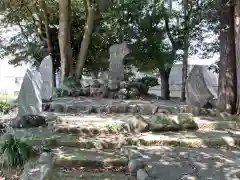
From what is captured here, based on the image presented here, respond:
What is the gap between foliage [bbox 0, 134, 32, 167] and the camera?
4332 mm

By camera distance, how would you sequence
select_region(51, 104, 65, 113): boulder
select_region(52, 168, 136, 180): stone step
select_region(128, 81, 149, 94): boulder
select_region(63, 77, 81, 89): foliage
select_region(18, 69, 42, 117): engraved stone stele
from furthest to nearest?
select_region(63, 77, 81, 89): foliage → select_region(128, 81, 149, 94): boulder → select_region(51, 104, 65, 113): boulder → select_region(18, 69, 42, 117): engraved stone stele → select_region(52, 168, 136, 180): stone step

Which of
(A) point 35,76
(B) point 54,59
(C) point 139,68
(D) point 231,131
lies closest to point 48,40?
(B) point 54,59

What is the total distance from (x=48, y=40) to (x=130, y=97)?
6675 millimetres

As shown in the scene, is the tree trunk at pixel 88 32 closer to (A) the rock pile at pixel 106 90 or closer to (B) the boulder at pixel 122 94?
(A) the rock pile at pixel 106 90

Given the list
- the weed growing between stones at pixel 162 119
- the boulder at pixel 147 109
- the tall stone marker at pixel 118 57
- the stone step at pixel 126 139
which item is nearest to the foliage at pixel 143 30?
the tall stone marker at pixel 118 57

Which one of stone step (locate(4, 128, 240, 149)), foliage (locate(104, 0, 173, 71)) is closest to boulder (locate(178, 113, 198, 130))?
stone step (locate(4, 128, 240, 149))

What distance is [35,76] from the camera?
699 cm

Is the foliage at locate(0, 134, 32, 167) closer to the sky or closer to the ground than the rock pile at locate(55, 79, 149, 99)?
closer to the ground

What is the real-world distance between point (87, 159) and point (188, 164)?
131 cm

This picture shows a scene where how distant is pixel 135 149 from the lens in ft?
16.0

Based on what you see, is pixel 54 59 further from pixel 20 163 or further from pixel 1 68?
pixel 20 163

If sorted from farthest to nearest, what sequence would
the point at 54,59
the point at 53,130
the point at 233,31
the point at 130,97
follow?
the point at 54,59
the point at 130,97
the point at 233,31
the point at 53,130

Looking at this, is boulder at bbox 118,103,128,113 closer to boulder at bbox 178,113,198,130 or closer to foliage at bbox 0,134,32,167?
boulder at bbox 178,113,198,130

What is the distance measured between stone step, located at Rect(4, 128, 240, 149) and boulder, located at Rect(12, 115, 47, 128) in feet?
1.39
